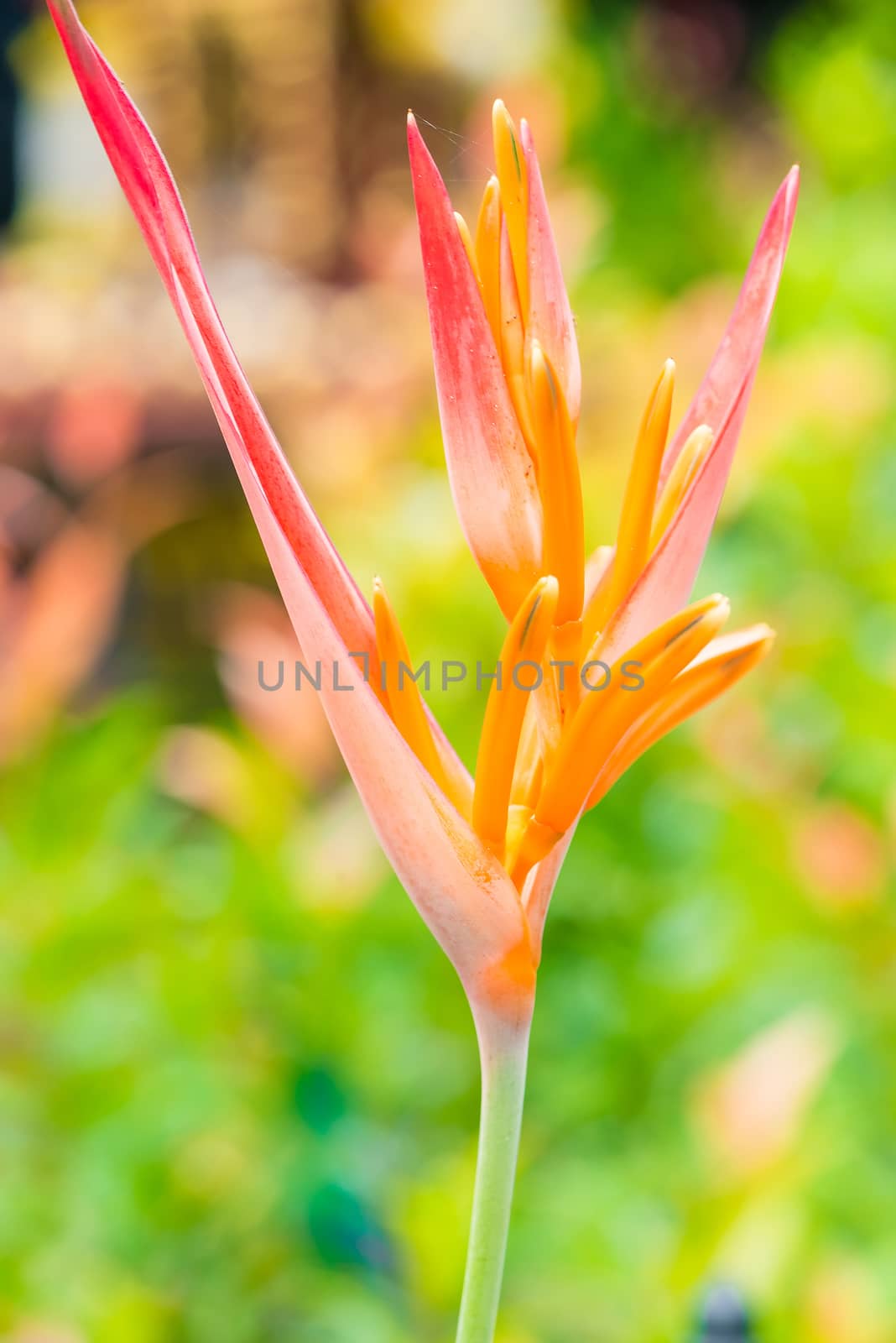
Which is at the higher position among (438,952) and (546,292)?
(546,292)

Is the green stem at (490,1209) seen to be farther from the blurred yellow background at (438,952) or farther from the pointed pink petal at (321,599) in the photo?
the blurred yellow background at (438,952)

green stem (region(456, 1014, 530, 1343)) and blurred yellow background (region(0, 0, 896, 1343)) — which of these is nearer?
green stem (region(456, 1014, 530, 1343))

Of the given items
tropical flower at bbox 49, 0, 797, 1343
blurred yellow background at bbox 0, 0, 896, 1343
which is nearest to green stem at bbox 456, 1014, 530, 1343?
tropical flower at bbox 49, 0, 797, 1343

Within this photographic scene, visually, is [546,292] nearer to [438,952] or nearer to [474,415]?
[474,415]

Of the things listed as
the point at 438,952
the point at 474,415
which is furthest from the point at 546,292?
the point at 438,952

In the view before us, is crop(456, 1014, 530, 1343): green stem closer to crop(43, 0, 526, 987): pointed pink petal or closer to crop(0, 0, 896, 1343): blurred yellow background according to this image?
crop(43, 0, 526, 987): pointed pink petal
